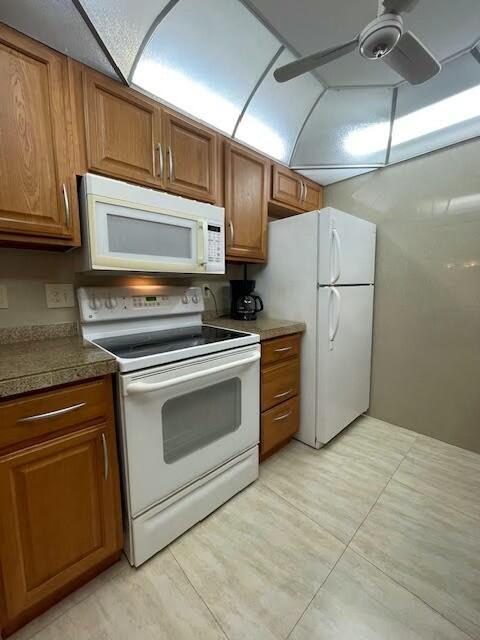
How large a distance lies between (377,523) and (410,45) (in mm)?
2071

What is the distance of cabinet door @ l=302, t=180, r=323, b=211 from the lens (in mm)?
2334

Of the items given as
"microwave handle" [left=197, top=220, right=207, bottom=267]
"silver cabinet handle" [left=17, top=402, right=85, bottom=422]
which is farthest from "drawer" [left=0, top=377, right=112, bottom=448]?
"microwave handle" [left=197, top=220, right=207, bottom=267]

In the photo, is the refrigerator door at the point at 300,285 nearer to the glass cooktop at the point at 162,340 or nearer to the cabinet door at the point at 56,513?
the glass cooktop at the point at 162,340

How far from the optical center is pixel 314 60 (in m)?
1.08

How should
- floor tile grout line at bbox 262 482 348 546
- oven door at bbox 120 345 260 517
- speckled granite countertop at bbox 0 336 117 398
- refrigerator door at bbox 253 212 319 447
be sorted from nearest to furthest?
1. speckled granite countertop at bbox 0 336 117 398
2. oven door at bbox 120 345 260 517
3. floor tile grout line at bbox 262 482 348 546
4. refrigerator door at bbox 253 212 319 447

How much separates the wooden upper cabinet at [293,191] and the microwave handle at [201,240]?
0.80m

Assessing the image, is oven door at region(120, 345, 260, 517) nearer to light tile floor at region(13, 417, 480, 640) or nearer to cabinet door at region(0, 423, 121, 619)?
cabinet door at region(0, 423, 121, 619)

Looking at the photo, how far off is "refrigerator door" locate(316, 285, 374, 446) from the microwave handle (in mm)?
823

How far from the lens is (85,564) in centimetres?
105

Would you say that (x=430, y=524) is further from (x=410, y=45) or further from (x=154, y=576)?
(x=410, y=45)

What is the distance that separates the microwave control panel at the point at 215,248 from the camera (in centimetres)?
159

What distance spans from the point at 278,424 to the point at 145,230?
4.73 ft

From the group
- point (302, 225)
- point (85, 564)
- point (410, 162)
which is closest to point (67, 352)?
point (85, 564)

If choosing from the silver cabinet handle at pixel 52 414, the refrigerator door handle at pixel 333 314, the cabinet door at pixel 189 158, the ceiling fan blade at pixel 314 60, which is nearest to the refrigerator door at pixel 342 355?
the refrigerator door handle at pixel 333 314
